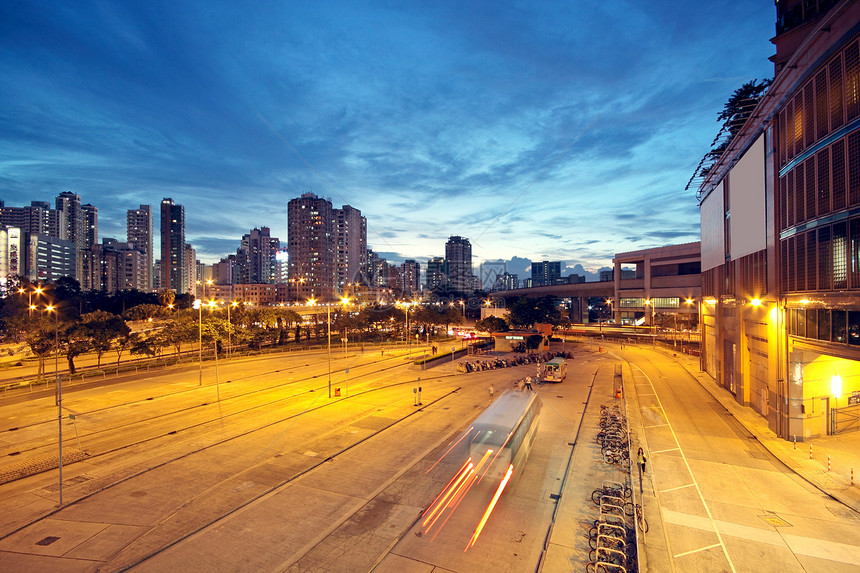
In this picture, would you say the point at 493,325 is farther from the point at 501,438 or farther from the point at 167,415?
the point at 501,438

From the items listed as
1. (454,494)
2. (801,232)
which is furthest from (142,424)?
(801,232)

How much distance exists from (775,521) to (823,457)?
30.2 ft

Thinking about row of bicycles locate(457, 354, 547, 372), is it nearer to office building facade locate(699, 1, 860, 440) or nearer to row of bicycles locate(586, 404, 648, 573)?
office building facade locate(699, 1, 860, 440)

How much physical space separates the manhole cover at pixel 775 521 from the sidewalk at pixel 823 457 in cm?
355

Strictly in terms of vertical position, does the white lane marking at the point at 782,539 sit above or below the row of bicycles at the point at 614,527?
below

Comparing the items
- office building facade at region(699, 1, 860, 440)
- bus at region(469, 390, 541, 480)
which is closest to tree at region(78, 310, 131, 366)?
bus at region(469, 390, 541, 480)

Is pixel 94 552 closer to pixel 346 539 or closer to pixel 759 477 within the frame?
pixel 346 539

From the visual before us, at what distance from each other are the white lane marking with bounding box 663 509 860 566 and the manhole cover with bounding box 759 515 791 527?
64cm

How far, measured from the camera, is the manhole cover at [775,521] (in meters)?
13.6

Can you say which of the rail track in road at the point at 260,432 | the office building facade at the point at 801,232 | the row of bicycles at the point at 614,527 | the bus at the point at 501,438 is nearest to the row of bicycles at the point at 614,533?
the row of bicycles at the point at 614,527

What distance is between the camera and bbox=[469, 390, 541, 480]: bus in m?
15.8

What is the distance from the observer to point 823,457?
19.5m

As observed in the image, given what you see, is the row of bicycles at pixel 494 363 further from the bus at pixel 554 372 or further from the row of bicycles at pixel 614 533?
the row of bicycles at pixel 614 533

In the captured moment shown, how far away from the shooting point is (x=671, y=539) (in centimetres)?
1282
